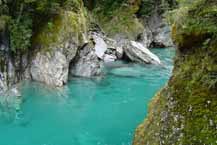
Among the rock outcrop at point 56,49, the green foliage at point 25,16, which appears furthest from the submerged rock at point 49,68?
the green foliage at point 25,16

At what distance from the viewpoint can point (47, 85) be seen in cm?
1545

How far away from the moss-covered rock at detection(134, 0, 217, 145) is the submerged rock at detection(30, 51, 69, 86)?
10452 millimetres

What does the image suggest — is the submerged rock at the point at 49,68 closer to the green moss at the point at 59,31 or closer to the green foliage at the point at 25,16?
the green moss at the point at 59,31

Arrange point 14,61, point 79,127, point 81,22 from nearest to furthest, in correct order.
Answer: point 79,127 → point 14,61 → point 81,22

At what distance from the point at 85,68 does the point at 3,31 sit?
4.14 m

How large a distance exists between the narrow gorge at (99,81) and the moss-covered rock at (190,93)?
0.04 ft

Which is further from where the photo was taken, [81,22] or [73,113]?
[81,22]

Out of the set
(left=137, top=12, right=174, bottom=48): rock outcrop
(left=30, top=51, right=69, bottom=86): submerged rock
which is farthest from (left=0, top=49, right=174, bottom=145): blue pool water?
(left=137, top=12, right=174, bottom=48): rock outcrop

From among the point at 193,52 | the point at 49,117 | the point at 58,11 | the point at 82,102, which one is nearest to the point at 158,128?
the point at 193,52

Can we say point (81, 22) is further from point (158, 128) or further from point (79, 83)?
point (158, 128)

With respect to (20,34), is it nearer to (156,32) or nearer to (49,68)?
(49,68)

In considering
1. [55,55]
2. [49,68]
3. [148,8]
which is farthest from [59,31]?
[148,8]

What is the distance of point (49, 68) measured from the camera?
15.5 m

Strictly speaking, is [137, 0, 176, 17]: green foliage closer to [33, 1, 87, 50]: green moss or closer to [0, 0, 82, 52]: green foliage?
[33, 1, 87, 50]: green moss
